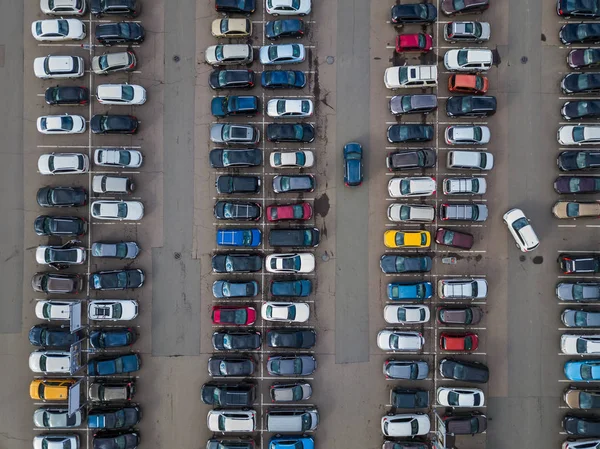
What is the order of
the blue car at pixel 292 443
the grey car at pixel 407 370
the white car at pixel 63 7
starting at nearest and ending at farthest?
1. the blue car at pixel 292 443
2. the grey car at pixel 407 370
3. the white car at pixel 63 7

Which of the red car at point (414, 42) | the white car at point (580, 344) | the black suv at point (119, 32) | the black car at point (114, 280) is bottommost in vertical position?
the white car at point (580, 344)

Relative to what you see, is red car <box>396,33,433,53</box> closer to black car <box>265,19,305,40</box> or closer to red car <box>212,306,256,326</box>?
black car <box>265,19,305,40</box>

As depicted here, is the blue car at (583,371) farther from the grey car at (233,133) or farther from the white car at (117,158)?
the white car at (117,158)

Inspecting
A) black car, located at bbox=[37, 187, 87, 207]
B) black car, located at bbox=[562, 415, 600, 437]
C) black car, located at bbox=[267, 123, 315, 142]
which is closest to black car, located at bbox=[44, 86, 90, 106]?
black car, located at bbox=[37, 187, 87, 207]

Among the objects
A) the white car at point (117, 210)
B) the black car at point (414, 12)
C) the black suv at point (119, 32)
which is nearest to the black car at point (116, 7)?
the black suv at point (119, 32)

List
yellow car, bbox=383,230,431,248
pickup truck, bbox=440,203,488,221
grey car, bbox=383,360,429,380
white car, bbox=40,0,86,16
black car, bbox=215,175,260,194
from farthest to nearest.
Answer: white car, bbox=40,0,86,16 < black car, bbox=215,175,260,194 < yellow car, bbox=383,230,431,248 < pickup truck, bbox=440,203,488,221 < grey car, bbox=383,360,429,380

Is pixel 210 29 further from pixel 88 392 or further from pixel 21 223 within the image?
pixel 88 392
